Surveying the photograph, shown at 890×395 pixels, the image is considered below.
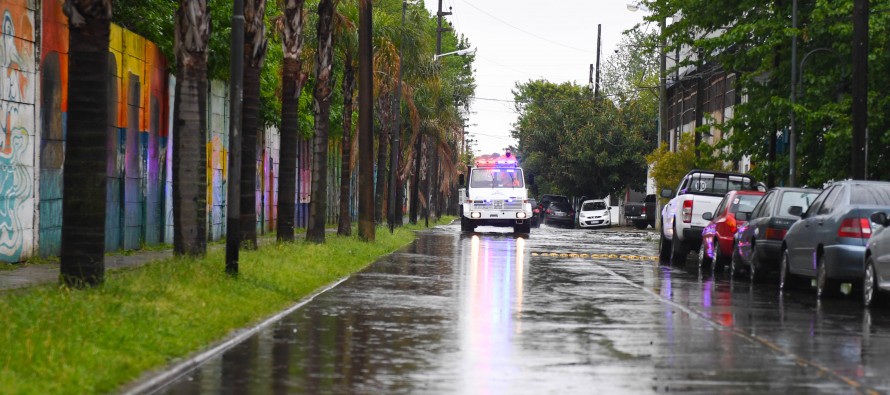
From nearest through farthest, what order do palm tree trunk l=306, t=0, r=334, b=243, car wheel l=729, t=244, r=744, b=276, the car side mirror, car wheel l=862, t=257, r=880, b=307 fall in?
the car side mirror < car wheel l=862, t=257, r=880, b=307 < car wheel l=729, t=244, r=744, b=276 < palm tree trunk l=306, t=0, r=334, b=243

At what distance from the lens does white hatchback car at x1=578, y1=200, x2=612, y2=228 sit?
250ft

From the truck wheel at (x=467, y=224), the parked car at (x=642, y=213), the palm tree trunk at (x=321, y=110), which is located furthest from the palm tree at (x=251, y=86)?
the parked car at (x=642, y=213)

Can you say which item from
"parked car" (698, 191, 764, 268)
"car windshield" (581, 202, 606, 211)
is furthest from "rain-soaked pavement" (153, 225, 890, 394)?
"car windshield" (581, 202, 606, 211)

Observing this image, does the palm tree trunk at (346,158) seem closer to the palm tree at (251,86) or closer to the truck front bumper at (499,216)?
the palm tree at (251,86)

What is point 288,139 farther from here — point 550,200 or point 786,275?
point 550,200

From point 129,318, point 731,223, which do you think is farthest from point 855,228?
point 129,318

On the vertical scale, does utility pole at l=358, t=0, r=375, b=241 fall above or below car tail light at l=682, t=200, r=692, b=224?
above

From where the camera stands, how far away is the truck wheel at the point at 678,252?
31.8 metres

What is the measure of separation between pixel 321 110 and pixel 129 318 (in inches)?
807

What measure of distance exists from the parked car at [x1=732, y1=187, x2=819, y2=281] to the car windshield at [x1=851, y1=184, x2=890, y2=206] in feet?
7.59

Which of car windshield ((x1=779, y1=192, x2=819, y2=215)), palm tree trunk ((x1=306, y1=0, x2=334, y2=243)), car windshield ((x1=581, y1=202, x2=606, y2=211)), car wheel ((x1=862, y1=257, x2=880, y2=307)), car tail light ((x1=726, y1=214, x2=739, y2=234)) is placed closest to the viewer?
car wheel ((x1=862, y1=257, x2=880, y2=307))

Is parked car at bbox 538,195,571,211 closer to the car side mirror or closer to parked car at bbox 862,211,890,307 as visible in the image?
parked car at bbox 862,211,890,307

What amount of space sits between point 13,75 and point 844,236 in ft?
42.3

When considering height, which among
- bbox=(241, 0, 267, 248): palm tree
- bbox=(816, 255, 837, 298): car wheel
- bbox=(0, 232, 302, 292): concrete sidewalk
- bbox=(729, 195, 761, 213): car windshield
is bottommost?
bbox=(0, 232, 302, 292): concrete sidewalk
